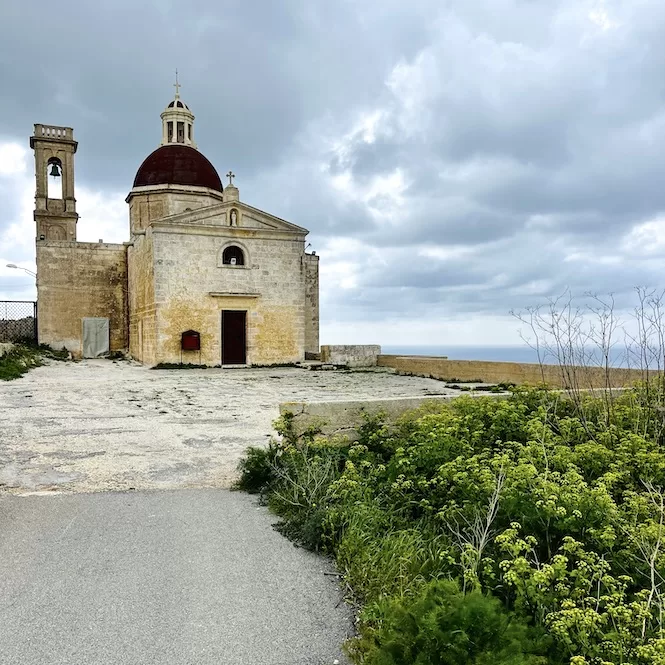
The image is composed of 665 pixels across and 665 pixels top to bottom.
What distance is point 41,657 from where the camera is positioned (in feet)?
10.2

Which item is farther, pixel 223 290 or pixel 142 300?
pixel 142 300

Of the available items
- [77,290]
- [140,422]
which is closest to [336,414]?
[140,422]

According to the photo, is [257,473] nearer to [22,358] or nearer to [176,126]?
[22,358]

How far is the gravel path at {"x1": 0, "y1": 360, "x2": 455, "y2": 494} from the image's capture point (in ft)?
22.4

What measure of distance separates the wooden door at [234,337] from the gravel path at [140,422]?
4.16 metres

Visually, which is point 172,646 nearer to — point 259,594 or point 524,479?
point 259,594

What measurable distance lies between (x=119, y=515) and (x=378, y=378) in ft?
48.3

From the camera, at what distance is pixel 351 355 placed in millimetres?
24688

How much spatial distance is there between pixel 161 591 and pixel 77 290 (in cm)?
2642

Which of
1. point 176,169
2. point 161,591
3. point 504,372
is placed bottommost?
point 161,591

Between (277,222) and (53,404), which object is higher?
(277,222)

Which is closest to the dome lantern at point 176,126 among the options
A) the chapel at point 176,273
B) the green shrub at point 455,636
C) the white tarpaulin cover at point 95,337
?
the chapel at point 176,273

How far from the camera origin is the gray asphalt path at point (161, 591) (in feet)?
10.5

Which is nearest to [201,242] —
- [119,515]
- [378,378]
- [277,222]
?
[277,222]
